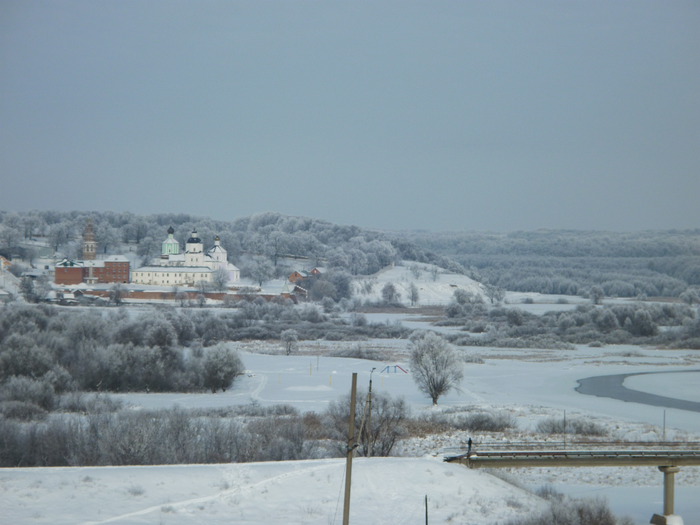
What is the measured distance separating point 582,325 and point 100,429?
46.8m

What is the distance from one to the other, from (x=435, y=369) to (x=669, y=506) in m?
14.1

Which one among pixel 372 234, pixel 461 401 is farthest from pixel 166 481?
pixel 372 234

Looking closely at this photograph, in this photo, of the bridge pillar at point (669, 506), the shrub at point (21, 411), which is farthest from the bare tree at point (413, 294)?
the bridge pillar at point (669, 506)

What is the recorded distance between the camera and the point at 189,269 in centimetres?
8419

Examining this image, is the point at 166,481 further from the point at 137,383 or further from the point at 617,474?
the point at 137,383

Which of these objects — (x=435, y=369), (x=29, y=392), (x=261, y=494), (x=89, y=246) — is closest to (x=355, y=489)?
(x=261, y=494)

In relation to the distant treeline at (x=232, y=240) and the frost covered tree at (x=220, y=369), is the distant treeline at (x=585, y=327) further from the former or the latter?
the distant treeline at (x=232, y=240)

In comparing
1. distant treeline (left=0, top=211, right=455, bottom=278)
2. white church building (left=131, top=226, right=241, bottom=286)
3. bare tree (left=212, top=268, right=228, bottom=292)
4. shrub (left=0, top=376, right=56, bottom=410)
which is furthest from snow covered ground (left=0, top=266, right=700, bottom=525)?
distant treeline (left=0, top=211, right=455, bottom=278)

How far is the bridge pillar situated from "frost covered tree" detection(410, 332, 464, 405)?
13.3 metres

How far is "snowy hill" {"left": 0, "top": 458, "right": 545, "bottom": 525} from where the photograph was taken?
38.1 ft

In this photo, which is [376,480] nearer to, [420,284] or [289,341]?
[289,341]

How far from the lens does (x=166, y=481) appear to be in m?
12.7

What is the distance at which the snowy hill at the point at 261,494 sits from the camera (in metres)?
11.6

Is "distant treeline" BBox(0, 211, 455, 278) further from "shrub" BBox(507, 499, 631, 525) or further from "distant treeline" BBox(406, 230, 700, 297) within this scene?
"shrub" BBox(507, 499, 631, 525)
